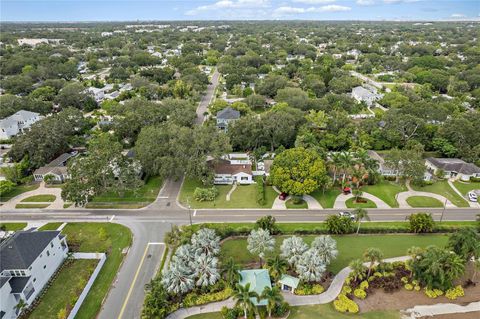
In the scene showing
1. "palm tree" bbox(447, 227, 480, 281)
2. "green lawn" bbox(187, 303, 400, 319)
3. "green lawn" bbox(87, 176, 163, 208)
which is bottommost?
"green lawn" bbox(187, 303, 400, 319)

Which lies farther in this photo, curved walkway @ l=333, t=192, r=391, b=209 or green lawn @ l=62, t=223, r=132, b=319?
curved walkway @ l=333, t=192, r=391, b=209

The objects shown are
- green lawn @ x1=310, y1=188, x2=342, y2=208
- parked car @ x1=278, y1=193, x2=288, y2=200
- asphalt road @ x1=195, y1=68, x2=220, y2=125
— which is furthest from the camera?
asphalt road @ x1=195, y1=68, x2=220, y2=125

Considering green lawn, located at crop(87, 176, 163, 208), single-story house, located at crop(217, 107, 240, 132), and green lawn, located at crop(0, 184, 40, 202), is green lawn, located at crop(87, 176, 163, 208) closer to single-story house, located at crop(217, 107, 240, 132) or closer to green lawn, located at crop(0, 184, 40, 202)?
green lawn, located at crop(0, 184, 40, 202)

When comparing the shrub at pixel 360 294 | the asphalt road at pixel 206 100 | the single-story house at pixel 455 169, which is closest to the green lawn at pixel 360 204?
the single-story house at pixel 455 169

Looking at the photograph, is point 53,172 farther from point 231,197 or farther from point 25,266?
point 231,197

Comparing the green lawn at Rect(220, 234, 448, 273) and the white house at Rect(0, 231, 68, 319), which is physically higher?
the white house at Rect(0, 231, 68, 319)

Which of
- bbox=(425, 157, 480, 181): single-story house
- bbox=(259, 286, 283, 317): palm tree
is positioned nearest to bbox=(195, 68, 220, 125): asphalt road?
bbox=(425, 157, 480, 181): single-story house
